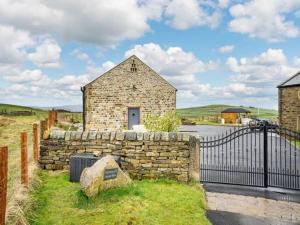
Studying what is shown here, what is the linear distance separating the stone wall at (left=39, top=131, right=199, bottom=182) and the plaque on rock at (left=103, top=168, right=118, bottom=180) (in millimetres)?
2134

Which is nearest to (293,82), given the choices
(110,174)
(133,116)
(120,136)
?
(133,116)

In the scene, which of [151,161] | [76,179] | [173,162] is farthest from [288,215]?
[76,179]

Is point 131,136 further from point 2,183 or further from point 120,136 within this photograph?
point 2,183

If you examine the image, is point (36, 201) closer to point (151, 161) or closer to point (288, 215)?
point (151, 161)

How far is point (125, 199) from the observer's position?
7.48 metres

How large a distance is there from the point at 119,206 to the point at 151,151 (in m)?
3.26

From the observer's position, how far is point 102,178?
7.62 meters

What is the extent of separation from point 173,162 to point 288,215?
3581mm

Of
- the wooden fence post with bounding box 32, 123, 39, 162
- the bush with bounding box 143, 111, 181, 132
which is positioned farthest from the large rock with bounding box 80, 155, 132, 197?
the bush with bounding box 143, 111, 181, 132

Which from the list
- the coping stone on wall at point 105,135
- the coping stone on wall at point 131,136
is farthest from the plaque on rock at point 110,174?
the coping stone on wall at point 105,135

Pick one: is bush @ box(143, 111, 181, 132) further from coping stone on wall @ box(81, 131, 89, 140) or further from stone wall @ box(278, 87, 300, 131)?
stone wall @ box(278, 87, 300, 131)

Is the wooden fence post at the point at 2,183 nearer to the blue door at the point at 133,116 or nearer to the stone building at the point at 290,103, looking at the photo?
the blue door at the point at 133,116

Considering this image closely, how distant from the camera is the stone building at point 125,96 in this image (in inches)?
997

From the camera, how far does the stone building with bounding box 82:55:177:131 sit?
83.1ft
